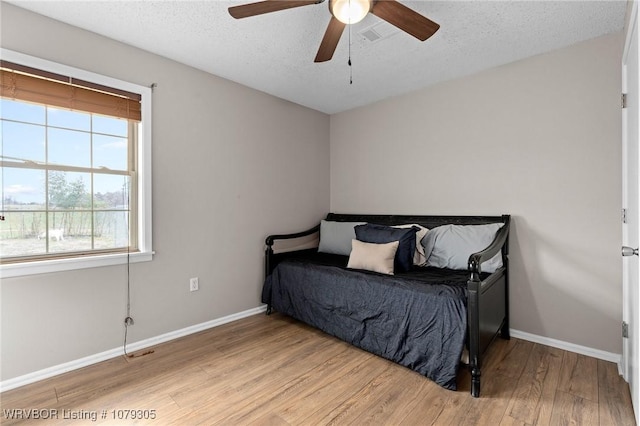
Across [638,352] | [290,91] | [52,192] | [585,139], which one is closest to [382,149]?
[290,91]

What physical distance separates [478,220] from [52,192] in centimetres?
338

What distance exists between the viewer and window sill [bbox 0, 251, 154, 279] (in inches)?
77.2

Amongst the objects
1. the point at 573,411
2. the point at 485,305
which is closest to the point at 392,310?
the point at 485,305

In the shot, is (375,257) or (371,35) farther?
(375,257)

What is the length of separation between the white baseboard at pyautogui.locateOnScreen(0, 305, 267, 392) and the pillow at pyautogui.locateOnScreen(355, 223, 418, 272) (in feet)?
4.91

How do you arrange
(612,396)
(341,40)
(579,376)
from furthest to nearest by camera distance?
(341,40) → (579,376) → (612,396)

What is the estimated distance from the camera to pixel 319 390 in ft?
6.41

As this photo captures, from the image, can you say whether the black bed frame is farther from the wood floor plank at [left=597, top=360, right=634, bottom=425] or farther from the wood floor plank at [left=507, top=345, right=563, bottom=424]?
the wood floor plank at [left=597, top=360, right=634, bottom=425]

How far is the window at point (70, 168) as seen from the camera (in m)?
2.02

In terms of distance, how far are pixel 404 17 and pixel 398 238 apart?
65.8 inches

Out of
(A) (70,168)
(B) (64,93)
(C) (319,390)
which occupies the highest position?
(B) (64,93)

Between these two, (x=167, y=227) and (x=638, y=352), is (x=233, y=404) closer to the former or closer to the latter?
(x=167, y=227)

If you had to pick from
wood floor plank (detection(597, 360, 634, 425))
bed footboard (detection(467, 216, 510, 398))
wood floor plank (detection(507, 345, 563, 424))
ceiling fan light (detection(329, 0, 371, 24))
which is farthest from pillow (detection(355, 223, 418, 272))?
ceiling fan light (detection(329, 0, 371, 24))

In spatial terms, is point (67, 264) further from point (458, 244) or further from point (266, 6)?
point (458, 244)
